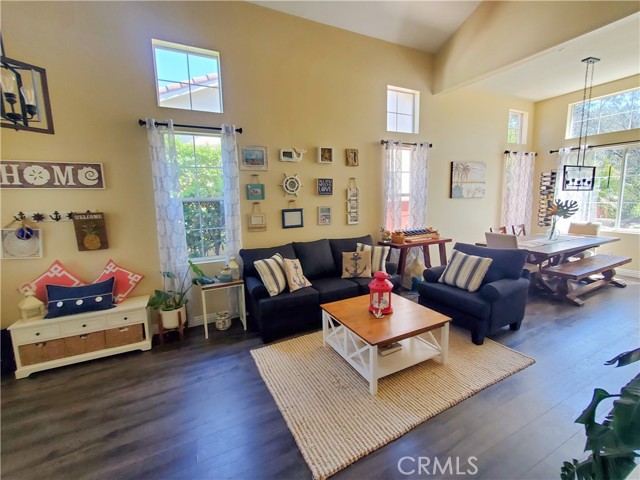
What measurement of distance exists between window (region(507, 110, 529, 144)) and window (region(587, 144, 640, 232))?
3.99 feet

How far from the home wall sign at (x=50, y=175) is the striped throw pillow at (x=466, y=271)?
12.4 feet

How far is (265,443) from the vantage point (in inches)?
69.2

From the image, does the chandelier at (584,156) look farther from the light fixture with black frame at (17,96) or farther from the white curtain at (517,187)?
the light fixture with black frame at (17,96)

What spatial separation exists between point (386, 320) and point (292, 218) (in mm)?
1902

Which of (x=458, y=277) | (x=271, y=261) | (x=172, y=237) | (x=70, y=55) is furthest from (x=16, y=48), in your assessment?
(x=458, y=277)

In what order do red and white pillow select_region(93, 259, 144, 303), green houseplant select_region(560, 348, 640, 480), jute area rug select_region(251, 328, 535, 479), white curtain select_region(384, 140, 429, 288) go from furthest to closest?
white curtain select_region(384, 140, 429, 288) < red and white pillow select_region(93, 259, 144, 303) < jute area rug select_region(251, 328, 535, 479) < green houseplant select_region(560, 348, 640, 480)

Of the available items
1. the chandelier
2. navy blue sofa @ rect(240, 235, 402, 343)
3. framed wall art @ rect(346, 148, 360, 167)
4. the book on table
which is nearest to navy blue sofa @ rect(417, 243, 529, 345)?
navy blue sofa @ rect(240, 235, 402, 343)

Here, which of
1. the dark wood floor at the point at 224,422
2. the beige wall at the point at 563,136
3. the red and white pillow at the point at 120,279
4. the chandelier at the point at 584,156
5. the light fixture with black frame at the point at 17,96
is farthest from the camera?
the beige wall at the point at 563,136

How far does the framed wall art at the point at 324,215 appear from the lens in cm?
397

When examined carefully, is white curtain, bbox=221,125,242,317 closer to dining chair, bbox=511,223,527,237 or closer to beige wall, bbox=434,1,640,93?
beige wall, bbox=434,1,640,93

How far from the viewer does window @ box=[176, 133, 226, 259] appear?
3209mm

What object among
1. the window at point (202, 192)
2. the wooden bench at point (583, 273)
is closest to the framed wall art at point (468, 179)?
the wooden bench at point (583, 273)

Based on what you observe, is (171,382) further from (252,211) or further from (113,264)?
(252,211)

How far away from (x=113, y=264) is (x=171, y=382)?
4.65ft
